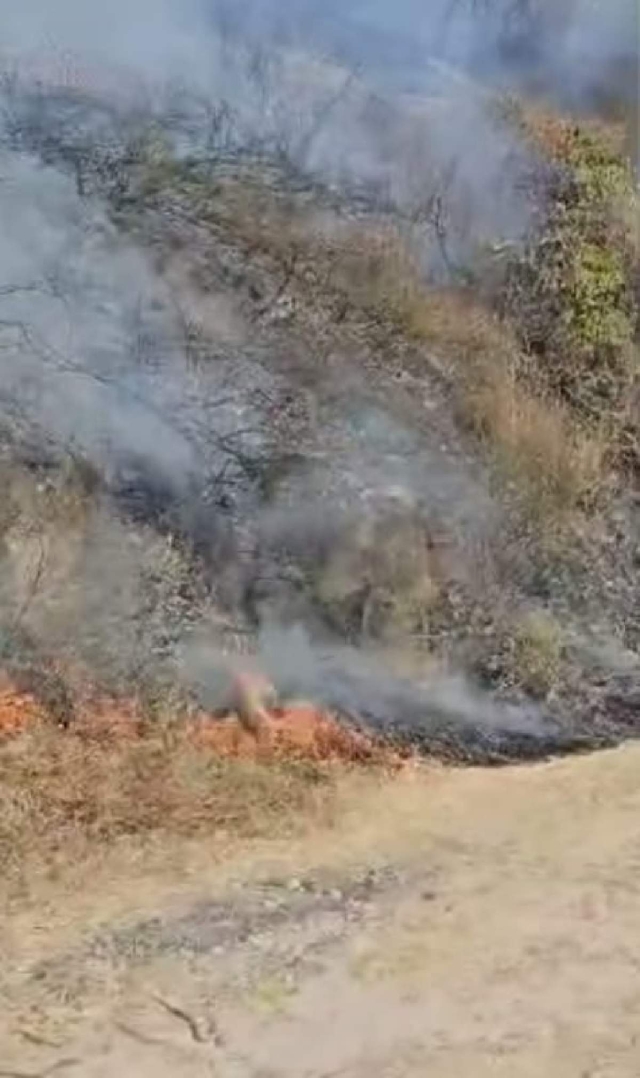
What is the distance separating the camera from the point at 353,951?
4781 mm

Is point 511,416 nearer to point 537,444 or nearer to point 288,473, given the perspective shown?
point 537,444

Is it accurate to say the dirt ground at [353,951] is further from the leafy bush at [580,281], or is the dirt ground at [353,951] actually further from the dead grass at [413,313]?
the leafy bush at [580,281]

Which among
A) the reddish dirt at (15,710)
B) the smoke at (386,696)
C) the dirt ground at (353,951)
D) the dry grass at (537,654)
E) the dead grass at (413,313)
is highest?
the dead grass at (413,313)

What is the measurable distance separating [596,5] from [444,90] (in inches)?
75.8

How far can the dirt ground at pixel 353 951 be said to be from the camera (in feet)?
14.1

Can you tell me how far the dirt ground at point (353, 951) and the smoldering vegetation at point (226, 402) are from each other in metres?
0.96

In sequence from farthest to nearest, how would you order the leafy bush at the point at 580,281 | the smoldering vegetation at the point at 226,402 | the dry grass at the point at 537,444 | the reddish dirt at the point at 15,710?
1. the leafy bush at the point at 580,281
2. the dry grass at the point at 537,444
3. the smoldering vegetation at the point at 226,402
4. the reddish dirt at the point at 15,710

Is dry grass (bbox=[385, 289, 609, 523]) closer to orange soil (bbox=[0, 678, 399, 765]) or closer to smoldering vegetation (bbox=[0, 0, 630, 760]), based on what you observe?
smoldering vegetation (bbox=[0, 0, 630, 760])

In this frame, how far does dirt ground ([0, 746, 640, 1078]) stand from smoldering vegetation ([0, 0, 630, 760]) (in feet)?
3.14

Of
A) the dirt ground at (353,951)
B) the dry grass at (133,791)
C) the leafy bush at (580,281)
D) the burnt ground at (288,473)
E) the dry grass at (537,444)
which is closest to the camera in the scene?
the dirt ground at (353,951)

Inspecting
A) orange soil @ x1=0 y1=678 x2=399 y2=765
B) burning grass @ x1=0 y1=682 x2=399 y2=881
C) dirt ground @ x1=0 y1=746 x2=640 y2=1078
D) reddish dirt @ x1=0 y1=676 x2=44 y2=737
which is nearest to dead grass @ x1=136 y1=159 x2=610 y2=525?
orange soil @ x1=0 y1=678 x2=399 y2=765

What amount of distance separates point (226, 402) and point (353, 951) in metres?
3.37

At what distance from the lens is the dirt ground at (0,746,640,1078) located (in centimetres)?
429

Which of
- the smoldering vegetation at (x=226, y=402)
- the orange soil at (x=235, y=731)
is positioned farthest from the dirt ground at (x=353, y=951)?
the smoldering vegetation at (x=226, y=402)
